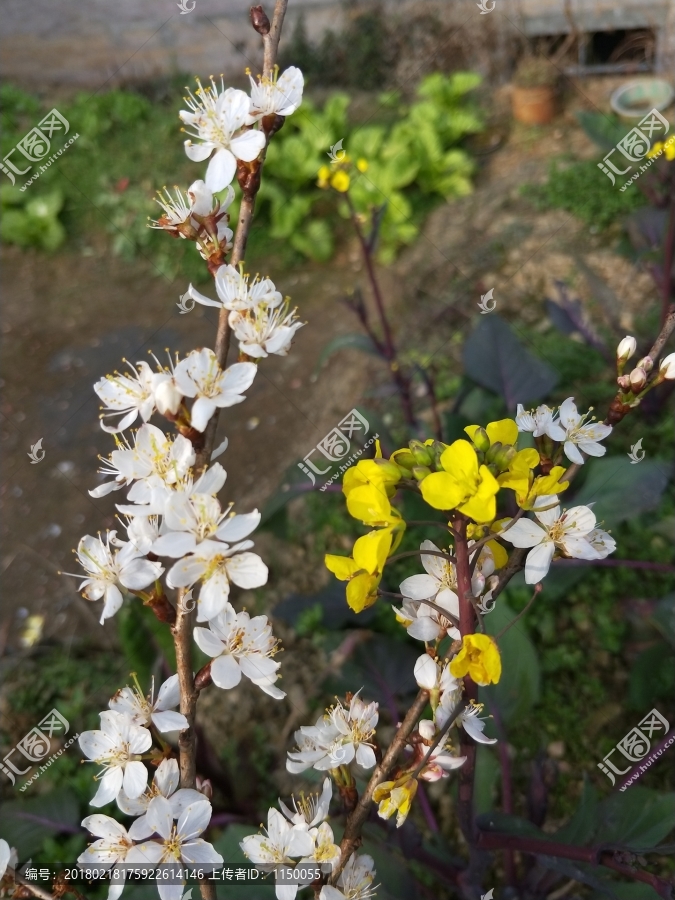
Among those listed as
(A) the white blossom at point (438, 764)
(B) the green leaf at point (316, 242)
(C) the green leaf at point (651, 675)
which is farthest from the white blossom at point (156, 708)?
(B) the green leaf at point (316, 242)

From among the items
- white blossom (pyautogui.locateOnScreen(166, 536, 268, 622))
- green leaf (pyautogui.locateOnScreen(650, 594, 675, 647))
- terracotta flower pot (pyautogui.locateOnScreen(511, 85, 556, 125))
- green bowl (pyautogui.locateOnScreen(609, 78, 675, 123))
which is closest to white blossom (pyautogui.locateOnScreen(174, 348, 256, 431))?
white blossom (pyautogui.locateOnScreen(166, 536, 268, 622))

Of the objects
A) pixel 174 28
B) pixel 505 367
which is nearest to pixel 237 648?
pixel 505 367

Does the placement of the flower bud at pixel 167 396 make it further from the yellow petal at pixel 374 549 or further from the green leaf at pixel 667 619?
the green leaf at pixel 667 619

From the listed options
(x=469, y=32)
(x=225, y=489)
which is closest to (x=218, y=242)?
(x=225, y=489)

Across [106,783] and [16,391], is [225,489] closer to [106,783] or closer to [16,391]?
[16,391]

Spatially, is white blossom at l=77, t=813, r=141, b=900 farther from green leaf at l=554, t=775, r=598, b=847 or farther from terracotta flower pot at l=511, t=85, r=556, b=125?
terracotta flower pot at l=511, t=85, r=556, b=125

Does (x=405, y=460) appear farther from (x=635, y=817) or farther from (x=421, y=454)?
(x=635, y=817)
